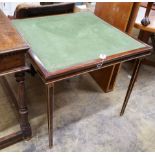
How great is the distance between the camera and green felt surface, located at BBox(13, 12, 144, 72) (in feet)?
3.51

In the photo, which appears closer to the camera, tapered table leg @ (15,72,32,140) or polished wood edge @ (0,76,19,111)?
tapered table leg @ (15,72,32,140)

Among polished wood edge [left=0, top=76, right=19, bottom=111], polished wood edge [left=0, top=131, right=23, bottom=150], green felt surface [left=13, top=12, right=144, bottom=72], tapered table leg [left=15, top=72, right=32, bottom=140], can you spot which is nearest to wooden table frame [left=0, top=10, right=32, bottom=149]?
tapered table leg [left=15, top=72, right=32, bottom=140]

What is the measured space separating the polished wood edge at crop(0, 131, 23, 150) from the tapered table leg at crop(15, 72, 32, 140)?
0.03 metres

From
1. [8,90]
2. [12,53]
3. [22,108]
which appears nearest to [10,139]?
[22,108]

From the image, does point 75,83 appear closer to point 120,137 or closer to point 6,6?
point 120,137

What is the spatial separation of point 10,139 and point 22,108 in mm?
242

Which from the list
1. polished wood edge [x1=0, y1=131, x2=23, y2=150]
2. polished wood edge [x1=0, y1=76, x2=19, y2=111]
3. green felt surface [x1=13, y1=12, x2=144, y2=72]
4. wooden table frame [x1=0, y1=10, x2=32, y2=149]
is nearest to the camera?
wooden table frame [x1=0, y1=10, x2=32, y2=149]

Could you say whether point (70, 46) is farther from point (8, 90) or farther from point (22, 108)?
point (8, 90)

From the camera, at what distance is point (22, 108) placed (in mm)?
1248

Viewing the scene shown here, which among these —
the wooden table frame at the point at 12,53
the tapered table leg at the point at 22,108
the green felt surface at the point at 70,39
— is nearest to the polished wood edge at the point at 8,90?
the tapered table leg at the point at 22,108

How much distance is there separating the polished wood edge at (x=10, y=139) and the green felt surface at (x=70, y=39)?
1.93ft

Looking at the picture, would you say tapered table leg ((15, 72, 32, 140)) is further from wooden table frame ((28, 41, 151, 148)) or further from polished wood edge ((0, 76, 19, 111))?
polished wood edge ((0, 76, 19, 111))

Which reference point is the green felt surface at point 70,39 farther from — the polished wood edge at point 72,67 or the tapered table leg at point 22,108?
the tapered table leg at point 22,108

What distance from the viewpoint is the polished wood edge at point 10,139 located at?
1.31 meters
